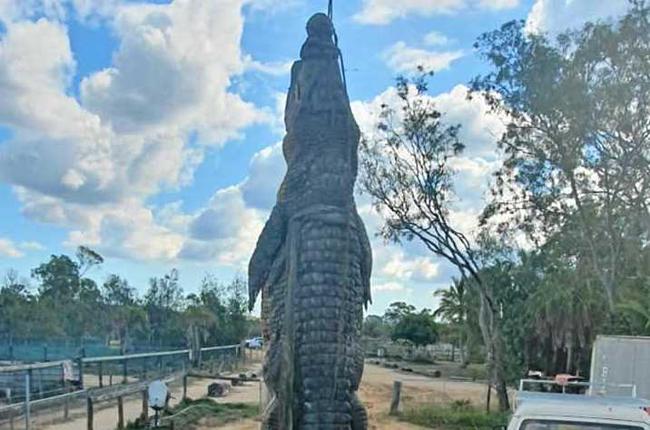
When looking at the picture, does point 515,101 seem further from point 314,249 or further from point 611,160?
point 314,249

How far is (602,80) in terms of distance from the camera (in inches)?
771

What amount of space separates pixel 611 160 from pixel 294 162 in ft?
51.3

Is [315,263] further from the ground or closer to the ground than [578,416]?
further from the ground

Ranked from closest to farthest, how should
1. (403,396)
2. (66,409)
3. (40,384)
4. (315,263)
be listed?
(315,263) → (66,409) → (40,384) → (403,396)

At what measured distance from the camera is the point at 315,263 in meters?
5.77

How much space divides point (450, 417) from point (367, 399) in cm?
681

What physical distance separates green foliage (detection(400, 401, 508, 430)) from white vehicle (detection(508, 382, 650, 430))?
48.8 feet

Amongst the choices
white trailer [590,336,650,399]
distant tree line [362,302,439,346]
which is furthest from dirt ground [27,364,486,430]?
distant tree line [362,302,439,346]

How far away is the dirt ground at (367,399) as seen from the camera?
19531 mm

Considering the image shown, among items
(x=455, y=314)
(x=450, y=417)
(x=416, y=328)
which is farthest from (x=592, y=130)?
(x=416, y=328)

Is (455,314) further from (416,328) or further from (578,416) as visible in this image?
(578,416)

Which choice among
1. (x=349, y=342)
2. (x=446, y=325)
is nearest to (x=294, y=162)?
(x=349, y=342)

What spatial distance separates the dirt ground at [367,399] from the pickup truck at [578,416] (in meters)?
13.9

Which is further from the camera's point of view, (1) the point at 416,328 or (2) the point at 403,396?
(1) the point at 416,328
